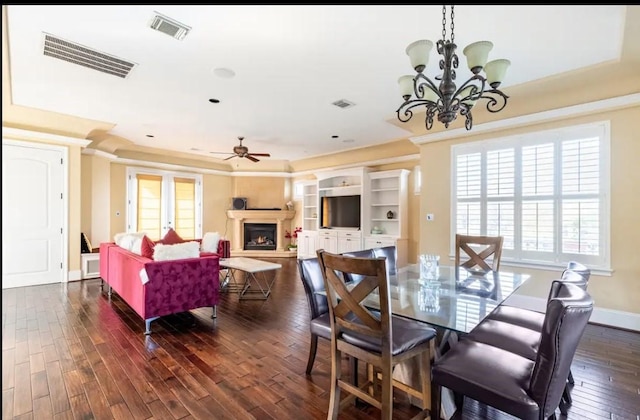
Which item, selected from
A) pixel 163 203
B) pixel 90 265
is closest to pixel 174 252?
pixel 90 265

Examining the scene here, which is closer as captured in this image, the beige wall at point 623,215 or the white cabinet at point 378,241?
the beige wall at point 623,215

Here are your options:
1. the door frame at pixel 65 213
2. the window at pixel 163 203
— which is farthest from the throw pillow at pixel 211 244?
the window at pixel 163 203

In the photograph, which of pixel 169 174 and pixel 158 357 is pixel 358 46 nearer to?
pixel 158 357

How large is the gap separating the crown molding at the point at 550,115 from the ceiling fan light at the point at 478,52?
2.48 meters

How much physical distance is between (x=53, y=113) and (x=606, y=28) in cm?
→ 698

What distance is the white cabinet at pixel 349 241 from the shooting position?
6.97 meters

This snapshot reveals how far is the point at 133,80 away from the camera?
3574mm

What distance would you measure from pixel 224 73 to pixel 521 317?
368cm

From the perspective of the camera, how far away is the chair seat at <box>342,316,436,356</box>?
1754 millimetres

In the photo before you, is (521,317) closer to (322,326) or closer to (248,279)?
(322,326)

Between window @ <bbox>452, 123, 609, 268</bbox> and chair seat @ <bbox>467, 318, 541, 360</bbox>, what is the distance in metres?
2.38

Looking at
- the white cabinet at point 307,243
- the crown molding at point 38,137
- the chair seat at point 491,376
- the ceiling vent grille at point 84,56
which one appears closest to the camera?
the chair seat at point 491,376

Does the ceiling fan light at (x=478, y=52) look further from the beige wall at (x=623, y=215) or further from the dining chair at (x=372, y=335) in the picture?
the beige wall at (x=623, y=215)

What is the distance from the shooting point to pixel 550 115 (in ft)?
12.5
